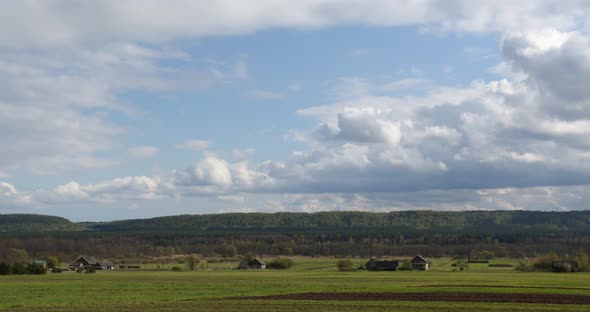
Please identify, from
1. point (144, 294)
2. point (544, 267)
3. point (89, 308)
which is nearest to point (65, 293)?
point (144, 294)

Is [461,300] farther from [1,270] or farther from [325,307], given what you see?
[1,270]

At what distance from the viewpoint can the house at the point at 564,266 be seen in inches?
4887

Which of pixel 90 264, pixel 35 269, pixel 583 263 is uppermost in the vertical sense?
pixel 583 263

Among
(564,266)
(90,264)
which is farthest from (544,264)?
(90,264)

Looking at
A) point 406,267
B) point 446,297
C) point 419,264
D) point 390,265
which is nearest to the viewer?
point 446,297

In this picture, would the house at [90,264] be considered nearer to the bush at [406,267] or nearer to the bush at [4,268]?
the bush at [4,268]

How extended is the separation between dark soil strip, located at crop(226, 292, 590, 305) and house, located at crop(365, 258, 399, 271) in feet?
269

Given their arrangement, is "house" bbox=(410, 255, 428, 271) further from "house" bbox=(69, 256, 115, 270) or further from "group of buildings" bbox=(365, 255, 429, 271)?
"house" bbox=(69, 256, 115, 270)

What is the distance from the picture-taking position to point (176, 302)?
52188 millimetres

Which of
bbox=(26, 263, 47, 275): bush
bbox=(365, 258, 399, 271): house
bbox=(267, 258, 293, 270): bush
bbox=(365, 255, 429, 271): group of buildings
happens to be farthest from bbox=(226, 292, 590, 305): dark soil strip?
bbox=(267, 258, 293, 270): bush

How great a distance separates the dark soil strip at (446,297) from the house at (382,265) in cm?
8206

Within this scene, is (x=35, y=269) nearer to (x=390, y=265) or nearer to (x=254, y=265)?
(x=254, y=265)

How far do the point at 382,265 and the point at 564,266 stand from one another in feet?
118

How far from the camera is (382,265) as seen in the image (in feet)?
473
